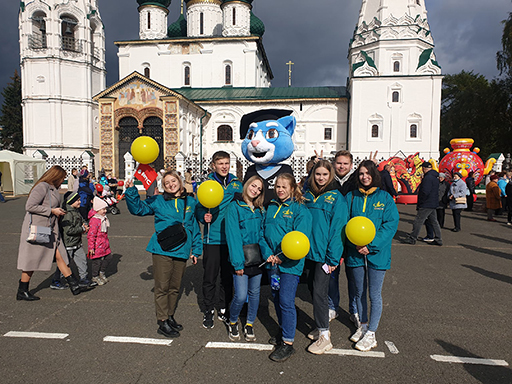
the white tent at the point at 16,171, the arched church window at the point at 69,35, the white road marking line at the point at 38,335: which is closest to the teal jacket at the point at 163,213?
the white road marking line at the point at 38,335

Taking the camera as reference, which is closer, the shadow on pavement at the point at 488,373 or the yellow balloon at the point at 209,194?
the shadow on pavement at the point at 488,373

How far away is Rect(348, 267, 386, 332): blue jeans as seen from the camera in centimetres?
356

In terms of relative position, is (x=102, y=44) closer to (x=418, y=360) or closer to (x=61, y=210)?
(x=61, y=210)

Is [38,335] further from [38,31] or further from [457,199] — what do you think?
[38,31]

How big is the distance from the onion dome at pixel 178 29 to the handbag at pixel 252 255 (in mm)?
38046

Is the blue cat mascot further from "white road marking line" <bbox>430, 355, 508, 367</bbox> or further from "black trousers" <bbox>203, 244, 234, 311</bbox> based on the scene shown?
"white road marking line" <bbox>430, 355, 508, 367</bbox>

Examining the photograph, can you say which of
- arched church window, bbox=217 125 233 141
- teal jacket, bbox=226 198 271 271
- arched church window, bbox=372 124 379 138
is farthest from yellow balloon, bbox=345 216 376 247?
arched church window, bbox=217 125 233 141

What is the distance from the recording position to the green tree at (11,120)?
44188 millimetres

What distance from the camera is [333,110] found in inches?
1189

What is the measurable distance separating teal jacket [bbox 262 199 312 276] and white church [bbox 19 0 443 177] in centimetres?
2022

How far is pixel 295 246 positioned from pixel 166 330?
5.87 ft

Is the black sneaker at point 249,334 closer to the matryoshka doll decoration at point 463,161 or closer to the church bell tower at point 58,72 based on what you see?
the matryoshka doll decoration at point 463,161

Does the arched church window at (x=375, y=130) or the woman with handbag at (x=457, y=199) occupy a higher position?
the arched church window at (x=375, y=130)

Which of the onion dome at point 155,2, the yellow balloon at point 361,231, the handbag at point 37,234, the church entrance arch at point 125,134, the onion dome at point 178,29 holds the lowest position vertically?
the handbag at point 37,234
